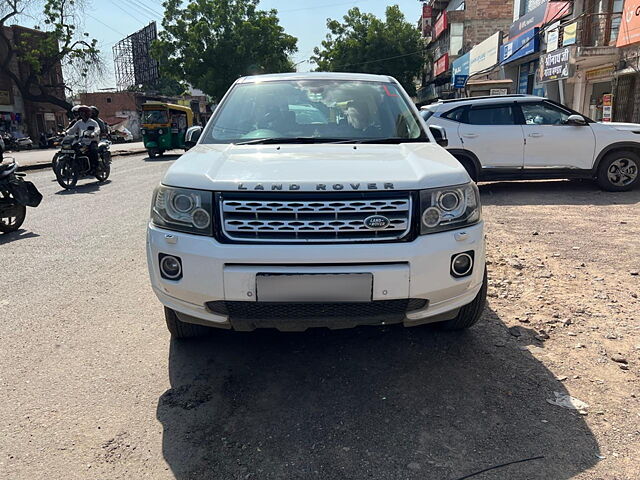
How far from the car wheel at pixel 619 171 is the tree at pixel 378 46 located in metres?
35.6

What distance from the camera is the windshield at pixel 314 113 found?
12.0 feet

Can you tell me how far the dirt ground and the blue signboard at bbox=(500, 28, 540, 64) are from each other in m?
13.8

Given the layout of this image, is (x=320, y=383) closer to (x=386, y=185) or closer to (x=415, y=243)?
(x=415, y=243)

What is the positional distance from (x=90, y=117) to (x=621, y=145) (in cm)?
1146

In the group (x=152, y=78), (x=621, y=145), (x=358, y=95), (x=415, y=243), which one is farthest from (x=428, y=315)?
(x=152, y=78)

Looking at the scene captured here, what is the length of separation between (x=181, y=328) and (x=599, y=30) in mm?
16900

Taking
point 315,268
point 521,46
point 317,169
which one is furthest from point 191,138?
point 521,46

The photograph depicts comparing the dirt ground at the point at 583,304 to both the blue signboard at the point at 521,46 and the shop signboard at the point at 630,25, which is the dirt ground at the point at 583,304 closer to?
the shop signboard at the point at 630,25

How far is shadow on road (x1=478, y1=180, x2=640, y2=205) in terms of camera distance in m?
8.46

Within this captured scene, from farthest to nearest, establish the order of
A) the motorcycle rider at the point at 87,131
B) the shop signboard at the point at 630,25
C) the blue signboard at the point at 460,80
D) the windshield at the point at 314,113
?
the blue signboard at the point at 460,80 → the shop signboard at the point at 630,25 → the motorcycle rider at the point at 87,131 → the windshield at the point at 314,113

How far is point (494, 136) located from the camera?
900 centimetres

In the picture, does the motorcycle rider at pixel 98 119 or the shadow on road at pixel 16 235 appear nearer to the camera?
the shadow on road at pixel 16 235

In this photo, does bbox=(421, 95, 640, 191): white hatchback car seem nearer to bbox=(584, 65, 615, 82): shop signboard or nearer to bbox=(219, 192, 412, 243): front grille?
bbox=(219, 192, 412, 243): front grille

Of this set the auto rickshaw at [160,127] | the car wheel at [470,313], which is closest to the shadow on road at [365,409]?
the car wheel at [470,313]
